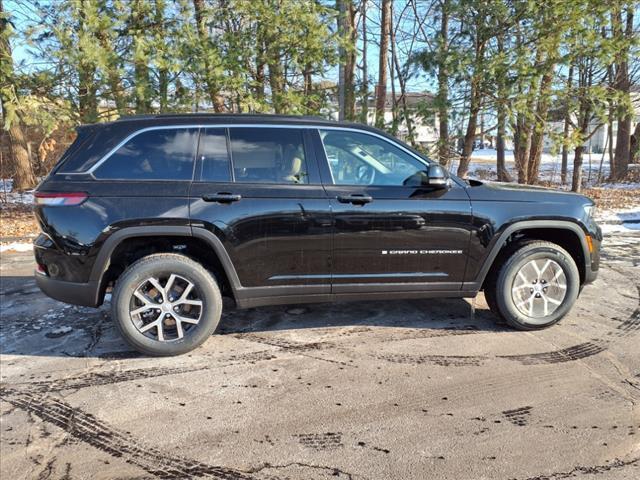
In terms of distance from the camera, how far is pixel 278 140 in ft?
13.2

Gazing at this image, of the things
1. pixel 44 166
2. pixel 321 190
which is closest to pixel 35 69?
pixel 321 190

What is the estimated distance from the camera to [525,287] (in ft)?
14.2

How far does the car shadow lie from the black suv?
446 millimetres

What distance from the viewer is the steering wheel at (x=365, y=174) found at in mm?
4074

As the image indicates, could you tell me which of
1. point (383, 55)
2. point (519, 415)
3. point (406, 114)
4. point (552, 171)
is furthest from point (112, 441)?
point (552, 171)

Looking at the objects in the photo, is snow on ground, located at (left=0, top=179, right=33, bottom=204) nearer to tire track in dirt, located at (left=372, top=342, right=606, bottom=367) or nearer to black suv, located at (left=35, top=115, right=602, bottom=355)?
black suv, located at (left=35, top=115, right=602, bottom=355)

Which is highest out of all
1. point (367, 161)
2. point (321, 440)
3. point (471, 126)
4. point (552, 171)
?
point (471, 126)

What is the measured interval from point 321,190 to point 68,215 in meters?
1.94

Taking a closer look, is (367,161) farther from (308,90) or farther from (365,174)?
(308,90)

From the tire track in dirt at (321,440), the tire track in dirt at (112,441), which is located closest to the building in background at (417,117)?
→ the tire track in dirt at (321,440)

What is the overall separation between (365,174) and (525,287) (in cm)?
176

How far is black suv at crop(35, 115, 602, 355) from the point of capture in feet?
12.3

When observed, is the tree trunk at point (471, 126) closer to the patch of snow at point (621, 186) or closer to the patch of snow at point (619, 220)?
the patch of snow at point (619, 220)

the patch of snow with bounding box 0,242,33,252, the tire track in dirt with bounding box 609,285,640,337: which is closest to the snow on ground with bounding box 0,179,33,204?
the patch of snow with bounding box 0,242,33,252
